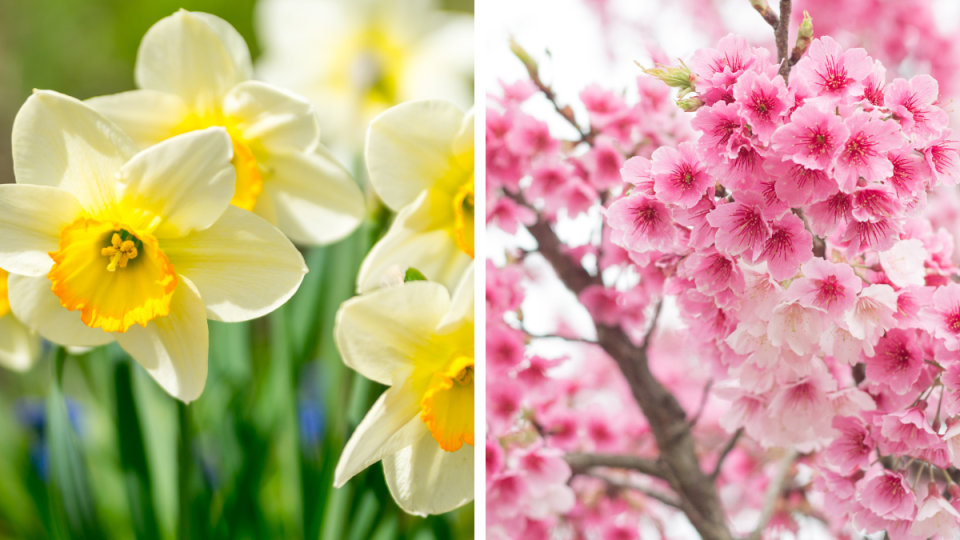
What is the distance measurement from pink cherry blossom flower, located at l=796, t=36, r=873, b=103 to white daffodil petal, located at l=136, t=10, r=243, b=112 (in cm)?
54

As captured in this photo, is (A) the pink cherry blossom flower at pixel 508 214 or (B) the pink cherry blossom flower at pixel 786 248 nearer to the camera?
(B) the pink cherry blossom flower at pixel 786 248

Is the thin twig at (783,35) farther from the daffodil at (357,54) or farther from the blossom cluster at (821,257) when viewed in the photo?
the daffodil at (357,54)

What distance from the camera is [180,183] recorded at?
514mm

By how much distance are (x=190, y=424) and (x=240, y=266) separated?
180 mm

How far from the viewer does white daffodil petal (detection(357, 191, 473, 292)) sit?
2.01ft

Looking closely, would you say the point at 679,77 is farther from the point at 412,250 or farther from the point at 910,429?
the point at 910,429

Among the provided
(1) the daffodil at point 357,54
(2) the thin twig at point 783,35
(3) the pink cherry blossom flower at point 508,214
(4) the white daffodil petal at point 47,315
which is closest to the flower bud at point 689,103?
(2) the thin twig at point 783,35

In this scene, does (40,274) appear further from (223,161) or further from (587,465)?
(587,465)

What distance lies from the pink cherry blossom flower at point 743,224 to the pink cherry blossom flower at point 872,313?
13cm

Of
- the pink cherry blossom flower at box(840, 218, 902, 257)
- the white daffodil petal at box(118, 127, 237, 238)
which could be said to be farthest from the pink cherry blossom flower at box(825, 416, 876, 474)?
the white daffodil petal at box(118, 127, 237, 238)

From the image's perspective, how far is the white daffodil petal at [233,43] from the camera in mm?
572

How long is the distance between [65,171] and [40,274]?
0.31ft

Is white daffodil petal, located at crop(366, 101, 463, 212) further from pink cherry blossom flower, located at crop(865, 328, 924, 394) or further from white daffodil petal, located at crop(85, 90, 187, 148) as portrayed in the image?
pink cherry blossom flower, located at crop(865, 328, 924, 394)

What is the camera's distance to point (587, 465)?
88 cm
